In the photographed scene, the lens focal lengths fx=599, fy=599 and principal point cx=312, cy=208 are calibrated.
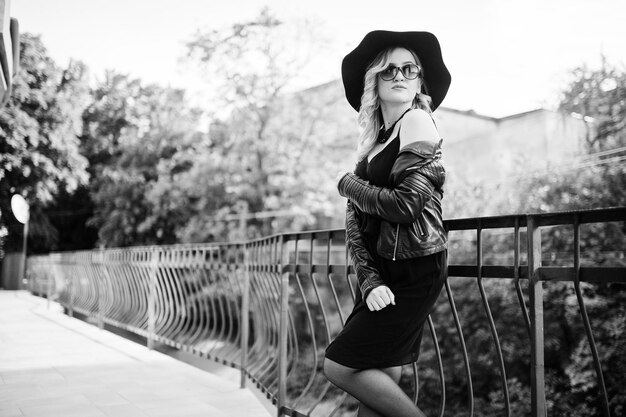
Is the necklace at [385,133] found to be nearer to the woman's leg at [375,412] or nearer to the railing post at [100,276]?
the woman's leg at [375,412]

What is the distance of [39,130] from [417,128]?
22177 mm

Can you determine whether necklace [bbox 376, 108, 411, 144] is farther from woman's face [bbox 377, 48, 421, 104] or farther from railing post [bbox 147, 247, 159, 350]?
railing post [bbox 147, 247, 159, 350]

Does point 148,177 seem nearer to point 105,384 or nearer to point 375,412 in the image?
point 105,384

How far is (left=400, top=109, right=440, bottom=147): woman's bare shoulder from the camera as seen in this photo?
6.64 feet

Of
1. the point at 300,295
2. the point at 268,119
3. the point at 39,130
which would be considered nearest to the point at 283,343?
the point at 300,295

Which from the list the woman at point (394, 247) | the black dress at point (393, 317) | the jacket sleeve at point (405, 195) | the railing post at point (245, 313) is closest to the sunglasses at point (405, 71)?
the woman at point (394, 247)

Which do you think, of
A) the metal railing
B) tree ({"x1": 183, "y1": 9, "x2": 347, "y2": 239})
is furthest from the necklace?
tree ({"x1": 183, "y1": 9, "x2": 347, "y2": 239})

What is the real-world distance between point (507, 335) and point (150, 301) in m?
7.88

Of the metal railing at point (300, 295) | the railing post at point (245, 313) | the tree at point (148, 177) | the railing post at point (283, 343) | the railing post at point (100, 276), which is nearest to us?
the metal railing at point (300, 295)

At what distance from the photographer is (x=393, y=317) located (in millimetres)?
2023

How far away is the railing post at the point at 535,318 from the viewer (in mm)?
2018

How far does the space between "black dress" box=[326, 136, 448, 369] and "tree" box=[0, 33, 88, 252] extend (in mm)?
20353

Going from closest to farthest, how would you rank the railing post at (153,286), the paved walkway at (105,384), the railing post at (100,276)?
the paved walkway at (105,384), the railing post at (153,286), the railing post at (100,276)

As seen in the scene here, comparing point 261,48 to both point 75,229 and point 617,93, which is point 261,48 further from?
point 75,229
